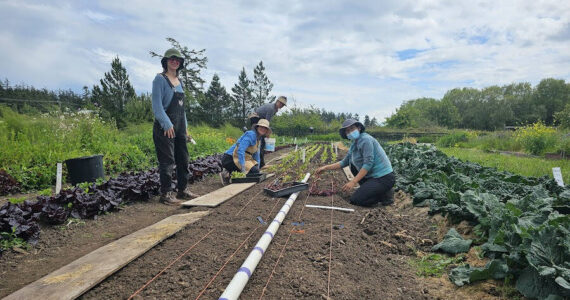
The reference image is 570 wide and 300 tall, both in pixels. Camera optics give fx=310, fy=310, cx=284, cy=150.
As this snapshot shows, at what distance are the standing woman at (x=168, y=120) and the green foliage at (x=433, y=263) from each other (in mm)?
3382

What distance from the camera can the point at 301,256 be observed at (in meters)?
2.79

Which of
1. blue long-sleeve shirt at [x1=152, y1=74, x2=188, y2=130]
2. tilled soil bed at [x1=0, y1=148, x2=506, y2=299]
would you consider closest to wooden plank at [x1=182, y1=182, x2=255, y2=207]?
tilled soil bed at [x1=0, y1=148, x2=506, y2=299]

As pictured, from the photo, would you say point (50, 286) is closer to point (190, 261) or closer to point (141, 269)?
point (141, 269)

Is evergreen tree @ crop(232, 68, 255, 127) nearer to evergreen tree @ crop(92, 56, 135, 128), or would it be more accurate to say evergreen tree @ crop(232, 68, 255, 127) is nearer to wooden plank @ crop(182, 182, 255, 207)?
evergreen tree @ crop(92, 56, 135, 128)

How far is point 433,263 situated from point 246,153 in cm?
446

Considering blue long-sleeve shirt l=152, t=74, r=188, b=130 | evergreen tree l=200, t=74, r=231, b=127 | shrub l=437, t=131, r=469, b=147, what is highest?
evergreen tree l=200, t=74, r=231, b=127

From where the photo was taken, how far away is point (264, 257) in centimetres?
276

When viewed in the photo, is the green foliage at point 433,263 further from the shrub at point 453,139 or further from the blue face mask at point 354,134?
the shrub at point 453,139

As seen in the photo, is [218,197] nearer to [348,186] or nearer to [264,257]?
[348,186]

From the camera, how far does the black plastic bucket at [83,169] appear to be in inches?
206

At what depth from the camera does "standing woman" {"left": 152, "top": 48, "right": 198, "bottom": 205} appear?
4.23 meters

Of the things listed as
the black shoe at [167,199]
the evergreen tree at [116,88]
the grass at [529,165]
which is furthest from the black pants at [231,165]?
the evergreen tree at [116,88]

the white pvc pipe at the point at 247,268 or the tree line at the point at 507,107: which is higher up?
the tree line at the point at 507,107

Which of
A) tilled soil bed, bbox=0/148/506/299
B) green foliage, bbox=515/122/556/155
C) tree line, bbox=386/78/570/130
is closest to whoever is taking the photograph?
tilled soil bed, bbox=0/148/506/299
